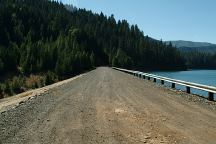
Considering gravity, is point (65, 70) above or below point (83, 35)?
below

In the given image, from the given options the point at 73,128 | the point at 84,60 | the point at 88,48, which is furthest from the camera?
the point at 88,48

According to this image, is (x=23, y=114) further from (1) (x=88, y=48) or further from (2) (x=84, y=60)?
(1) (x=88, y=48)

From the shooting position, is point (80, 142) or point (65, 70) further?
point (65, 70)

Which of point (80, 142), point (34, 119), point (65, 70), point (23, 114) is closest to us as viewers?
point (80, 142)

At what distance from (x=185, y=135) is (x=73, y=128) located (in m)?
3.49

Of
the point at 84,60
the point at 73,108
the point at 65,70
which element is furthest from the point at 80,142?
the point at 84,60

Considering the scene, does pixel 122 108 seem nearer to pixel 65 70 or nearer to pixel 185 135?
pixel 185 135

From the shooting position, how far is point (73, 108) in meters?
18.8

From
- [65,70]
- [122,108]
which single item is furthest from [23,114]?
[65,70]

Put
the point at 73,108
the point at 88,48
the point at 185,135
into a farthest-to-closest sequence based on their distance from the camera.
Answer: the point at 88,48
the point at 73,108
the point at 185,135

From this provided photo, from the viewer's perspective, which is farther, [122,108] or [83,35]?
[83,35]

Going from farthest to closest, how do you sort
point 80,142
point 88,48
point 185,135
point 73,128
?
point 88,48
point 73,128
point 185,135
point 80,142

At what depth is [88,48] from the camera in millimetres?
184875

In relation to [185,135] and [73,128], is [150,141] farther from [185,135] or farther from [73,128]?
[73,128]
